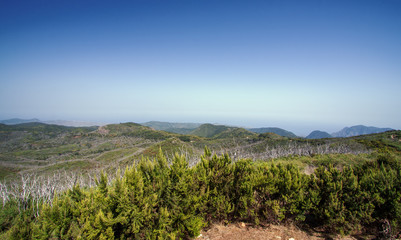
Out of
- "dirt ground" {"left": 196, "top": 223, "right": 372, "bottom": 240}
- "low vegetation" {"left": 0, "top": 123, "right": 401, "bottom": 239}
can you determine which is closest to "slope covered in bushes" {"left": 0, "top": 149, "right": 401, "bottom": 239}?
"low vegetation" {"left": 0, "top": 123, "right": 401, "bottom": 239}

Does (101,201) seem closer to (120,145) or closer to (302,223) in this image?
(302,223)

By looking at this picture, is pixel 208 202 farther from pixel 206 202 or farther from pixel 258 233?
pixel 258 233

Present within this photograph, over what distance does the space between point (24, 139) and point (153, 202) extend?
178 m

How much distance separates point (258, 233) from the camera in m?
5.60

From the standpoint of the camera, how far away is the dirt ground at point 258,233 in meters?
5.36

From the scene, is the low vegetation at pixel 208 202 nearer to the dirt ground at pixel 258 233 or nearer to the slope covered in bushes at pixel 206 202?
the slope covered in bushes at pixel 206 202

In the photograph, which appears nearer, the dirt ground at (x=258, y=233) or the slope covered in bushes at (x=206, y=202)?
the slope covered in bushes at (x=206, y=202)

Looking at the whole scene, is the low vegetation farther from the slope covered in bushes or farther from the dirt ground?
the dirt ground

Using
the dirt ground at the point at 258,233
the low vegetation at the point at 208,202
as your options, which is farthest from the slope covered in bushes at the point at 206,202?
the dirt ground at the point at 258,233

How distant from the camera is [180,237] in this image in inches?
207

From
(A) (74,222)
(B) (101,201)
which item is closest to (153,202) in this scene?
(B) (101,201)

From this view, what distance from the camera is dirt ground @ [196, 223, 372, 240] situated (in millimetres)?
5355

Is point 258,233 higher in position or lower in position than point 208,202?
lower

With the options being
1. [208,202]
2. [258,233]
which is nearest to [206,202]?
[208,202]
